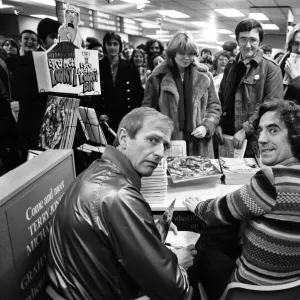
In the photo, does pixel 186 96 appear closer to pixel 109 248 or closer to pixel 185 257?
pixel 185 257

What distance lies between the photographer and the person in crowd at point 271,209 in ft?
3.60

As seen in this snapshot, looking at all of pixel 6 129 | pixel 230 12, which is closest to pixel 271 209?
pixel 6 129

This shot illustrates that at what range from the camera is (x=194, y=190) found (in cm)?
186

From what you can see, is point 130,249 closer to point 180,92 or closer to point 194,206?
point 194,206

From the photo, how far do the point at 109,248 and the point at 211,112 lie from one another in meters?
1.86

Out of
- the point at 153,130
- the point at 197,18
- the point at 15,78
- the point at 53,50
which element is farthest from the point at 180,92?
the point at 197,18

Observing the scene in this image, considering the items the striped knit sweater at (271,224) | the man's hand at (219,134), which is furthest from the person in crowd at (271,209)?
the man's hand at (219,134)

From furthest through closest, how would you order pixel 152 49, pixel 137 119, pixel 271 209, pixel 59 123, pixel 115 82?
pixel 152 49 < pixel 115 82 < pixel 59 123 < pixel 137 119 < pixel 271 209

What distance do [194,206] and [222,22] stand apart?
38.1 ft

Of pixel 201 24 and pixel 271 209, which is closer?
pixel 271 209

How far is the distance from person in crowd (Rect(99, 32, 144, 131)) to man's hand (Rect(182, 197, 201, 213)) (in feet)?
5.79

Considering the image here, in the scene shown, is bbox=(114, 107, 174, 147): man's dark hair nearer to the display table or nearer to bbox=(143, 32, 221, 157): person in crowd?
the display table

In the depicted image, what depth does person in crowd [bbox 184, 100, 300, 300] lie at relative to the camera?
3.60 feet

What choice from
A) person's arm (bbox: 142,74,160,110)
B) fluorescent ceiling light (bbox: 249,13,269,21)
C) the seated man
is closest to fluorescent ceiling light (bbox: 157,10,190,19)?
fluorescent ceiling light (bbox: 249,13,269,21)
